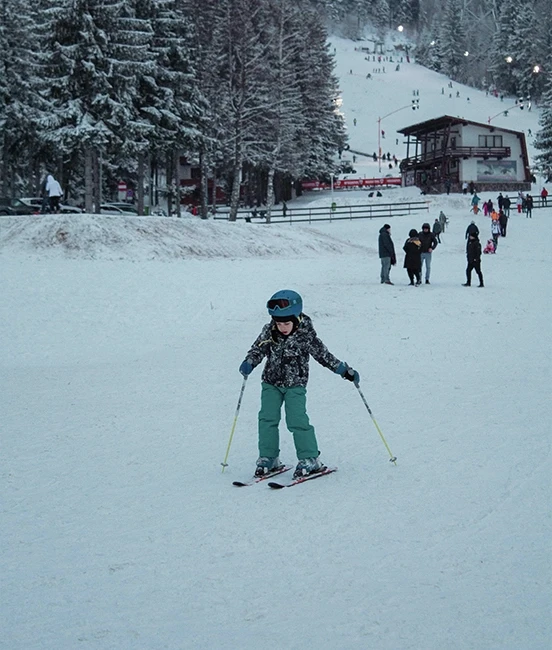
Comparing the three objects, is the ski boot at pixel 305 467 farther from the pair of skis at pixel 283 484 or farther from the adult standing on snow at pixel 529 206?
the adult standing on snow at pixel 529 206

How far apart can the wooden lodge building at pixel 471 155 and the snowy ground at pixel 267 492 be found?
53369mm

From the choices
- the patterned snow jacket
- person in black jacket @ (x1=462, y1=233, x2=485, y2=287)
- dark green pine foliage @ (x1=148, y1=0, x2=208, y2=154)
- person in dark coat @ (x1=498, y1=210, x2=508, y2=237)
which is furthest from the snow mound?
the patterned snow jacket

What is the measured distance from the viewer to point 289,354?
626 centimetres

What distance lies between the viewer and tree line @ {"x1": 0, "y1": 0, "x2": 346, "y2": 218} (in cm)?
2714

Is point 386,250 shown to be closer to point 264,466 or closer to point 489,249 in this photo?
point 489,249

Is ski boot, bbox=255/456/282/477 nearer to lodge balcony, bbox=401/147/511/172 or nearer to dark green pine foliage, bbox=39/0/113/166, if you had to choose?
dark green pine foliage, bbox=39/0/113/166

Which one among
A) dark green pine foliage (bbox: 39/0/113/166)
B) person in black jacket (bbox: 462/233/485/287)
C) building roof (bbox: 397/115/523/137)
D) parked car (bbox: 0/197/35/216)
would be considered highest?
building roof (bbox: 397/115/523/137)

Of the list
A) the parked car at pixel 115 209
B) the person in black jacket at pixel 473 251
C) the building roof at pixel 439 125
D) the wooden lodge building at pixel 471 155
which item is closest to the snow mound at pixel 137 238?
the person in black jacket at pixel 473 251

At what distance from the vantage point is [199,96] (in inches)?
1384

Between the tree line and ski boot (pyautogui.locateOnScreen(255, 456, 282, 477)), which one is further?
the tree line

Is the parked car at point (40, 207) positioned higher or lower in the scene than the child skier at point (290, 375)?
higher

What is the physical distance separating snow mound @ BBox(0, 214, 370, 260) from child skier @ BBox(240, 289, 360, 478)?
17.2 metres

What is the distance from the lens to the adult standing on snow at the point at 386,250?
68.4ft

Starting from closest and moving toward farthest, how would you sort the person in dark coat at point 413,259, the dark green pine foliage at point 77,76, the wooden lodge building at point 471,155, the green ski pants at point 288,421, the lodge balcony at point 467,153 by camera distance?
the green ski pants at point 288,421 → the person in dark coat at point 413,259 → the dark green pine foliage at point 77,76 → the lodge balcony at point 467,153 → the wooden lodge building at point 471,155
